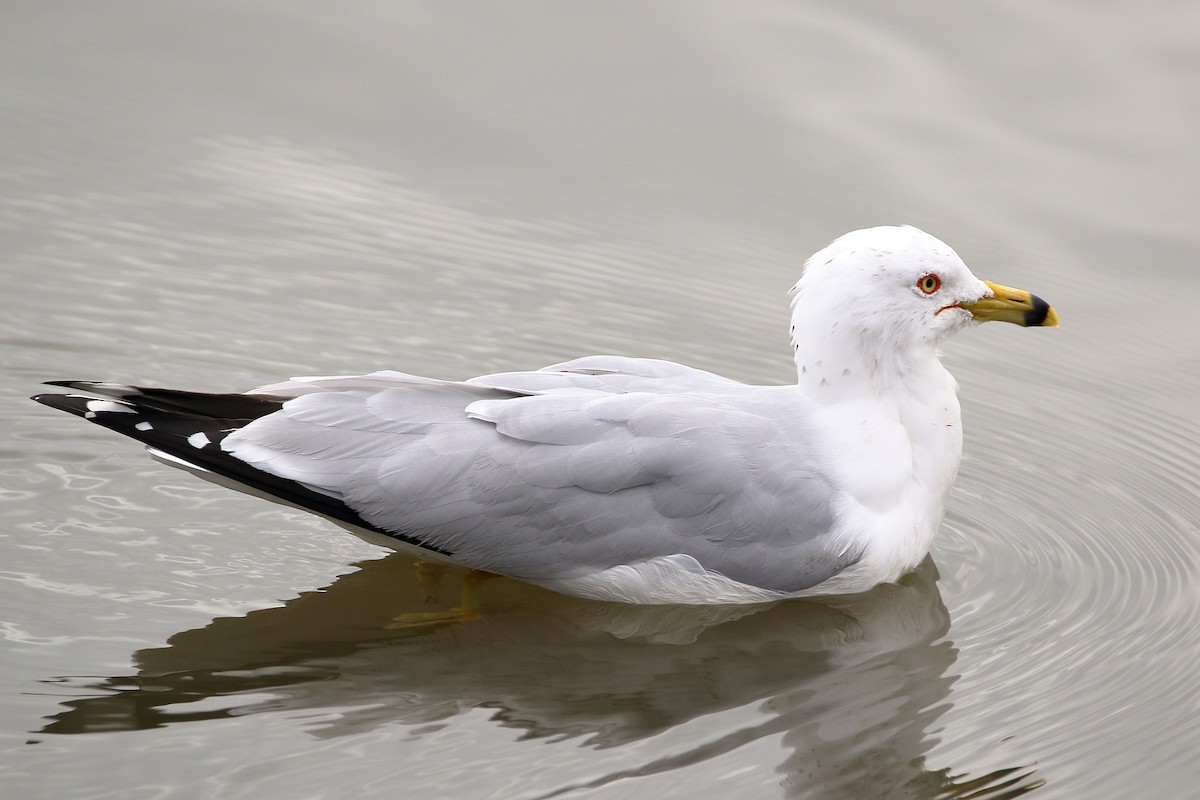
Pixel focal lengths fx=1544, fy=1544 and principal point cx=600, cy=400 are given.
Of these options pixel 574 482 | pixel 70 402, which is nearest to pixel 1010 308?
pixel 574 482

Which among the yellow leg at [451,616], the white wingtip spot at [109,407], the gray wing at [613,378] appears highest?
the gray wing at [613,378]

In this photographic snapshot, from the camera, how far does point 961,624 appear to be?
20.4ft

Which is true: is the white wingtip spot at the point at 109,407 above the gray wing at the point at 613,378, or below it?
below

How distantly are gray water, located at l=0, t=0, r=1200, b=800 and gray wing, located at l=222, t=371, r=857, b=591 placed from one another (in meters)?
0.38

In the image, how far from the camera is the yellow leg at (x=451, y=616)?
6086mm

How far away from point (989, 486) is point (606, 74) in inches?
184

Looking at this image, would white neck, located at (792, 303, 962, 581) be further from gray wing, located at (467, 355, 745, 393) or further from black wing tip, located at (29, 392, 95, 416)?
black wing tip, located at (29, 392, 95, 416)

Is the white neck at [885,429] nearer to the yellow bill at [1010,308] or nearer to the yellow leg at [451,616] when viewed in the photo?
the yellow bill at [1010,308]

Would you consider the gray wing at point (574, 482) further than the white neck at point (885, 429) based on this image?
No

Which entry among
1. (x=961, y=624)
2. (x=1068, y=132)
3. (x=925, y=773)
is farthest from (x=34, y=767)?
(x=1068, y=132)

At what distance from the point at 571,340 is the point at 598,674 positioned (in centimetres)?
282

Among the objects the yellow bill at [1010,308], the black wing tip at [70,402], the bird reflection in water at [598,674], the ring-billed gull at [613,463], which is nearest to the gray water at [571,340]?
the bird reflection in water at [598,674]

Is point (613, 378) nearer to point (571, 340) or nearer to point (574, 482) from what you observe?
point (574, 482)

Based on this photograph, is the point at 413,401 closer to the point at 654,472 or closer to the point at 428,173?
the point at 654,472
